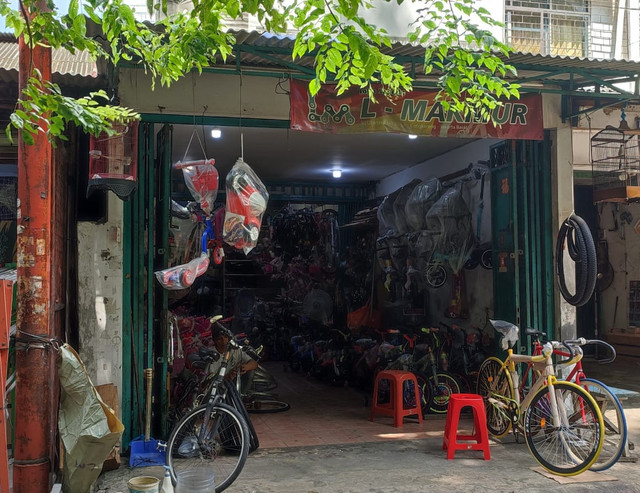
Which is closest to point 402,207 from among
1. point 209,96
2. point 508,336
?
point 508,336

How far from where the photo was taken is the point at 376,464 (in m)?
6.39

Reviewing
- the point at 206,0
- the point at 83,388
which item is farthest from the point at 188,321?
the point at 206,0

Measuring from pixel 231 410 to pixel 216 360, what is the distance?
0.94m

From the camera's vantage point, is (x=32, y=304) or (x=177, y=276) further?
(x=177, y=276)

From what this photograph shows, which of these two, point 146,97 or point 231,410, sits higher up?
point 146,97

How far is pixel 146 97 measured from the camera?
23.0 ft

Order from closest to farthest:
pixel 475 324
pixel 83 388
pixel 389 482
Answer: pixel 83 388
pixel 389 482
pixel 475 324

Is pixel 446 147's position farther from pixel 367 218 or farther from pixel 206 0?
pixel 206 0

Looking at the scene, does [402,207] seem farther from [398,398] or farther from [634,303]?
[634,303]

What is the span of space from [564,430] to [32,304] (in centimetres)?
476

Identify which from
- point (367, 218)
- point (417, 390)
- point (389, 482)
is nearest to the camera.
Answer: point (389, 482)

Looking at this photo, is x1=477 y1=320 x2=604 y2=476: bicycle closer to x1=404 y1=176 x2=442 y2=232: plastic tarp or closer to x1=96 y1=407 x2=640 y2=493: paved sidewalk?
x1=96 y1=407 x2=640 y2=493: paved sidewalk

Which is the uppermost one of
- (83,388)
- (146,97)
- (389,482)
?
(146,97)

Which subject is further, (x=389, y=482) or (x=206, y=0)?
(x=389, y=482)
